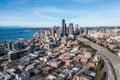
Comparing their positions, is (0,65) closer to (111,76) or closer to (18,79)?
(18,79)

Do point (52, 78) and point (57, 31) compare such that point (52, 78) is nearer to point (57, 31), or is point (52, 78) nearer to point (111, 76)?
point (111, 76)

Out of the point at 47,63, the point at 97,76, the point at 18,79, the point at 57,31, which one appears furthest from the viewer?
the point at 57,31

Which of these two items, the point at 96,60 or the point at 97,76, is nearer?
the point at 97,76

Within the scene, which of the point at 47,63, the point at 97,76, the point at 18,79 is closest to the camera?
the point at 18,79

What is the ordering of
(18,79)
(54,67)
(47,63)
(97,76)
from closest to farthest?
(18,79)
(97,76)
(54,67)
(47,63)

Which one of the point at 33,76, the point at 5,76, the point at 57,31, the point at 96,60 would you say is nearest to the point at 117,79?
the point at 96,60

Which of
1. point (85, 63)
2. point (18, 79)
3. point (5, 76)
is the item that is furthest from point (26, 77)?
point (85, 63)

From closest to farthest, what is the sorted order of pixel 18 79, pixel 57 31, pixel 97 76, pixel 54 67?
pixel 18 79 → pixel 97 76 → pixel 54 67 → pixel 57 31

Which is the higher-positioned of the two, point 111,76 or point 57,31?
point 57,31

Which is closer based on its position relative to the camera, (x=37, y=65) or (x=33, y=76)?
(x=33, y=76)
